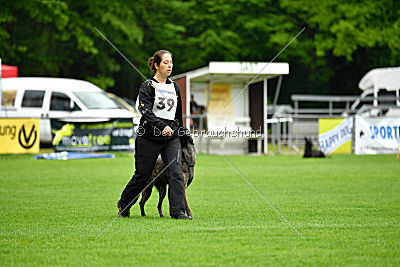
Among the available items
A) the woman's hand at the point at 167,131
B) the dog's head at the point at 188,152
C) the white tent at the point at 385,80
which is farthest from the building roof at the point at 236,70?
the woman's hand at the point at 167,131

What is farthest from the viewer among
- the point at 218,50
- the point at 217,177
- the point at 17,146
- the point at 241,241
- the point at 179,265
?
A: the point at 218,50

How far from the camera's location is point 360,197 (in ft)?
36.4

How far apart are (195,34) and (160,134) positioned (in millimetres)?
28361

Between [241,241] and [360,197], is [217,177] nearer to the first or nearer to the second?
[360,197]

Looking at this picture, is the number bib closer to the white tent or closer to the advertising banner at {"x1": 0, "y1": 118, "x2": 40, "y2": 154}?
the advertising banner at {"x1": 0, "y1": 118, "x2": 40, "y2": 154}

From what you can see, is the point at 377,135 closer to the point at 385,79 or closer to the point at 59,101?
the point at 385,79

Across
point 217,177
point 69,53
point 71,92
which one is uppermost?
point 69,53

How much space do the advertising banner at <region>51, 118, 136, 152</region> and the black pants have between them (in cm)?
1515

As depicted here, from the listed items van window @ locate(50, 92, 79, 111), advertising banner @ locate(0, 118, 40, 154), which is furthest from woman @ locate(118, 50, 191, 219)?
van window @ locate(50, 92, 79, 111)

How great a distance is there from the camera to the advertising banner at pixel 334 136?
75.6ft

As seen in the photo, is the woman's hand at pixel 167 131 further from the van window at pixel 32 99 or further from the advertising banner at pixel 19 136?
the van window at pixel 32 99

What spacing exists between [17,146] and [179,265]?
1757cm

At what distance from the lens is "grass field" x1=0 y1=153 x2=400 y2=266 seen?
6.16m

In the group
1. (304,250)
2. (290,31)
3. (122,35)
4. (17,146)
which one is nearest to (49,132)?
(17,146)
